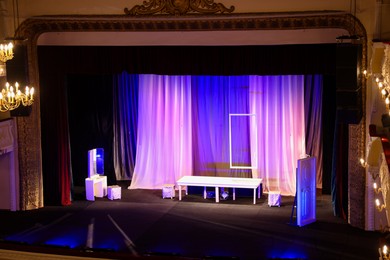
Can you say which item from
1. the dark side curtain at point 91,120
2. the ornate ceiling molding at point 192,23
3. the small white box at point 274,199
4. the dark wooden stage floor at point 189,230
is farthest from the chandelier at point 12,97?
the small white box at point 274,199

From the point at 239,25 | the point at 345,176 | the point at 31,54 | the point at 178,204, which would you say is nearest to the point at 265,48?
the point at 239,25

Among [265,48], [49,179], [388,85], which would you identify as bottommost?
[49,179]

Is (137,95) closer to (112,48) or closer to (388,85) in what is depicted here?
(112,48)

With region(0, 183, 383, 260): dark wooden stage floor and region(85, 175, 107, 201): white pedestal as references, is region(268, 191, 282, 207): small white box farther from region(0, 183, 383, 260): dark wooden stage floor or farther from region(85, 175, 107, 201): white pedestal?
region(85, 175, 107, 201): white pedestal

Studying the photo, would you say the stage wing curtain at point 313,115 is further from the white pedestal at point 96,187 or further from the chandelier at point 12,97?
the chandelier at point 12,97

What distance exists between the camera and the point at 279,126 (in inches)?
578

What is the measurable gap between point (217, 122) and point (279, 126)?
1.42 m

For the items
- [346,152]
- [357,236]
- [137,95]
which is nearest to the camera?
[357,236]

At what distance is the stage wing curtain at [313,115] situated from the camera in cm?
1449

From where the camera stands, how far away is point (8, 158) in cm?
1370

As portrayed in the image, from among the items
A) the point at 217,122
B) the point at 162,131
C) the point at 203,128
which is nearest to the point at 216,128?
the point at 217,122

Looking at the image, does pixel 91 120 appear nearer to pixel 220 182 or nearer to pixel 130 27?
pixel 130 27

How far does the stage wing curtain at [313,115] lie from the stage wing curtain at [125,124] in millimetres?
4068

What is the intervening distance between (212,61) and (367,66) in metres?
3.05
